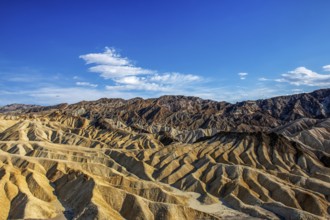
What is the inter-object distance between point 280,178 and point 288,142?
103ft

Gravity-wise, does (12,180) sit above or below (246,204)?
above

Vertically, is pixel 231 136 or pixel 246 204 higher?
pixel 231 136

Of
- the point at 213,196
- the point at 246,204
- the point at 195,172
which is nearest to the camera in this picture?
the point at 246,204

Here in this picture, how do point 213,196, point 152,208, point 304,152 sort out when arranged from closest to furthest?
point 152,208 → point 213,196 → point 304,152

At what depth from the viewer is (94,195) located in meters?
75.6

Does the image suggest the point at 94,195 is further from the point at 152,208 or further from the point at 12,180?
the point at 12,180

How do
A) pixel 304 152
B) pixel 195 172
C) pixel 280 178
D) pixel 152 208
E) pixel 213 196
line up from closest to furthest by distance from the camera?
pixel 152 208, pixel 213 196, pixel 280 178, pixel 195 172, pixel 304 152

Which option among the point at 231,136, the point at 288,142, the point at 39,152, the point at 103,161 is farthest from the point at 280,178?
the point at 39,152

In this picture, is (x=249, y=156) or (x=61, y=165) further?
(x=249, y=156)

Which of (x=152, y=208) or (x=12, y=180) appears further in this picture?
(x=12, y=180)

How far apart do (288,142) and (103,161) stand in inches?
2443

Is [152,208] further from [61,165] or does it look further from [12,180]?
[61,165]

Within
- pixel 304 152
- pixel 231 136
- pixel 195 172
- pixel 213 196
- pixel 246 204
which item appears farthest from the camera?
pixel 231 136

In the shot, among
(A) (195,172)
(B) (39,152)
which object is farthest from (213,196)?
(B) (39,152)
